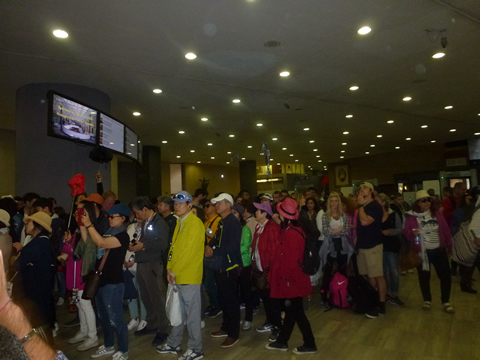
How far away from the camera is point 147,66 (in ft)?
22.5

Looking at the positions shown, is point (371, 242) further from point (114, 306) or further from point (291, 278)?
point (114, 306)

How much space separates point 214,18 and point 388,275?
189 inches

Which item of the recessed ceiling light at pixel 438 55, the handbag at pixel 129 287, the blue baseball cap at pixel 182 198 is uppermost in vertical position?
the recessed ceiling light at pixel 438 55

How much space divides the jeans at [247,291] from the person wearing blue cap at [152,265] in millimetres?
1053

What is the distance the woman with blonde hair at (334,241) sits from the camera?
5.39 metres

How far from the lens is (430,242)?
4957mm

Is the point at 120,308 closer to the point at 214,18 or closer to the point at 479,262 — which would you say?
the point at 214,18

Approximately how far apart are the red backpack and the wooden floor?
4.6 inches

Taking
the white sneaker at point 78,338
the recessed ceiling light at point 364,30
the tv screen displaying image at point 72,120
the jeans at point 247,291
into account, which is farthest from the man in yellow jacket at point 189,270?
the recessed ceiling light at point 364,30

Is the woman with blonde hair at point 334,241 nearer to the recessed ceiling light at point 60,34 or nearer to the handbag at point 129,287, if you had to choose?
the handbag at point 129,287

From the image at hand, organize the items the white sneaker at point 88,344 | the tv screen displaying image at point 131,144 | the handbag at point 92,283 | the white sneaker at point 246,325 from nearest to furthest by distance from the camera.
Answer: the handbag at point 92,283, the white sneaker at point 88,344, the white sneaker at point 246,325, the tv screen displaying image at point 131,144

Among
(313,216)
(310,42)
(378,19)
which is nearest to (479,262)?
(313,216)

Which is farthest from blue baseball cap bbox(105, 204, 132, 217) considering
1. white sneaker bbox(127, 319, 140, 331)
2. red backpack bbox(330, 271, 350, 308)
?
red backpack bbox(330, 271, 350, 308)

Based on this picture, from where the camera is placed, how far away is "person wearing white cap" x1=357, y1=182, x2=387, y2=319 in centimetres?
490
